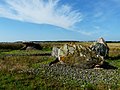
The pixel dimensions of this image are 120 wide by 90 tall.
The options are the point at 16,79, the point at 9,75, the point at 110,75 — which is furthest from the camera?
the point at 110,75

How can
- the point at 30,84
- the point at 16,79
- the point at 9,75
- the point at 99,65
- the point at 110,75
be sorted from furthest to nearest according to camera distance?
the point at 99,65 → the point at 110,75 → the point at 9,75 → the point at 16,79 → the point at 30,84

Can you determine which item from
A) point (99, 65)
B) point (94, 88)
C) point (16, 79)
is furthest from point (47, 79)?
point (99, 65)

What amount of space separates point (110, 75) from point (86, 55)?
795 cm

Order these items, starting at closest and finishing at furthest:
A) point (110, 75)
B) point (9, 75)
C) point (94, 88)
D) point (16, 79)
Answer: point (94, 88) → point (16, 79) → point (9, 75) → point (110, 75)

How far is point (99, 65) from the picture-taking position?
3400 centimetres

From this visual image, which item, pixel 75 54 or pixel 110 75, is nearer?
pixel 110 75

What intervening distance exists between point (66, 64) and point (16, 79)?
12.3 m

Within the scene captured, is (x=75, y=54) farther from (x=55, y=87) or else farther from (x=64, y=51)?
(x=55, y=87)

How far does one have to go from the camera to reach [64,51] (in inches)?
1471

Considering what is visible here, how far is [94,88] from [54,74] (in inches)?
303

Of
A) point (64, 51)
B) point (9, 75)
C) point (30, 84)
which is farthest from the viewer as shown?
point (64, 51)

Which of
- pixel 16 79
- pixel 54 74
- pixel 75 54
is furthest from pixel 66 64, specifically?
pixel 16 79

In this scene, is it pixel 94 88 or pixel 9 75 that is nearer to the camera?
pixel 94 88

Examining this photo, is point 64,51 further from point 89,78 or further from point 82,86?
point 82,86
